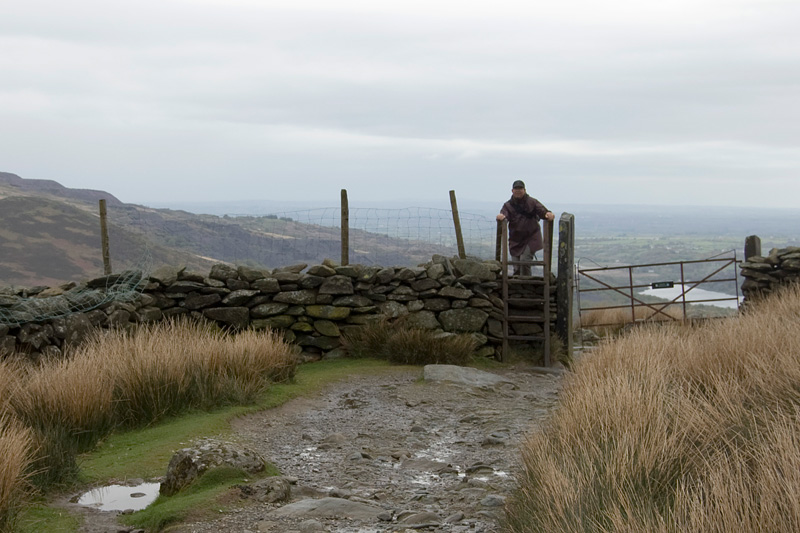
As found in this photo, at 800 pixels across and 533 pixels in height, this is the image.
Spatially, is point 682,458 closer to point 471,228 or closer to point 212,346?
point 212,346

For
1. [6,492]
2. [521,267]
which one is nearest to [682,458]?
[6,492]

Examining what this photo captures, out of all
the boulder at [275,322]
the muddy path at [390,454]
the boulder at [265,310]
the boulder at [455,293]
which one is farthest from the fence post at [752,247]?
the boulder at [265,310]

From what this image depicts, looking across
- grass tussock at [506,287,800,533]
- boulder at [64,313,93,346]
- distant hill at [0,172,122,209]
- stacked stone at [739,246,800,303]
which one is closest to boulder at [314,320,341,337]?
boulder at [64,313,93,346]

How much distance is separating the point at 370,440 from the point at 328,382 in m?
2.66

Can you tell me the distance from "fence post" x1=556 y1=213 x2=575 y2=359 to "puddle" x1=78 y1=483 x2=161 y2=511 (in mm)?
7929

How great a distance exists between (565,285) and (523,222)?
120 cm

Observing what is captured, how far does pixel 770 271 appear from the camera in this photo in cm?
1535

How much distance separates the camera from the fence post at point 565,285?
1212 centimetres

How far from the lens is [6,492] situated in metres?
4.36

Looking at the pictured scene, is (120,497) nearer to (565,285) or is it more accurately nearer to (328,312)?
(328,312)

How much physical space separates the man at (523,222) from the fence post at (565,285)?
373mm

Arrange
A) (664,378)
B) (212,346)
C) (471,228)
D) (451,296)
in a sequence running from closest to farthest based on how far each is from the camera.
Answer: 1. (664,378)
2. (212,346)
3. (451,296)
4. (471,228)

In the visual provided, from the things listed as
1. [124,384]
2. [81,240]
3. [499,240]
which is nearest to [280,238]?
[499,240]

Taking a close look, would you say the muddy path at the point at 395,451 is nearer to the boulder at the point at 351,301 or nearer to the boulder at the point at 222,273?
the boulder at the point at 351,301
